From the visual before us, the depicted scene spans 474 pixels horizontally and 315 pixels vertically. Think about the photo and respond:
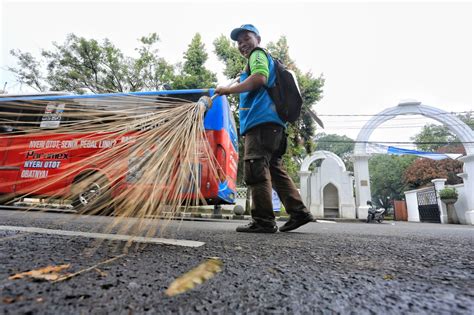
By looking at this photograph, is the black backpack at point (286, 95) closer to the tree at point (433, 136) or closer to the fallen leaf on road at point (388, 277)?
the fallen leaf on road at point (388, 277)

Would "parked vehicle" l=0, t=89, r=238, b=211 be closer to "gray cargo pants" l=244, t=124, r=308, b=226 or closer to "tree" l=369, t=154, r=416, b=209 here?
"gray cargo pants" l=244, t=124, r=308, b=226

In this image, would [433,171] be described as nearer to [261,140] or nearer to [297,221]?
[297,221]

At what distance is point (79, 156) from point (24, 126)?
0.49m

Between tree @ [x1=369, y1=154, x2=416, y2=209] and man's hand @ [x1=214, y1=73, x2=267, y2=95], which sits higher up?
tree @ [x1=369, y1=154, x2=416, y2=209]

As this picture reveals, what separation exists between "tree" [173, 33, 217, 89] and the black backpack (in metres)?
9.03

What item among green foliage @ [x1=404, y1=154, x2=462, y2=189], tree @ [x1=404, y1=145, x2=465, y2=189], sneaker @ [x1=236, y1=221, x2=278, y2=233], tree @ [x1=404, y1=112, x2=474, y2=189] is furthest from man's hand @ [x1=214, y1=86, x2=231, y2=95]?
green foliage @ [x1=404, y1=154, x2=462, y2=189]

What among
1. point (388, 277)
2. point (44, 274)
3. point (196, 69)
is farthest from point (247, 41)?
point (196, 69)

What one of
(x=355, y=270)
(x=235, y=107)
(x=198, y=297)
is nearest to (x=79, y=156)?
(x=198, y=297)

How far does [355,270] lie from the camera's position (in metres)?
0.89

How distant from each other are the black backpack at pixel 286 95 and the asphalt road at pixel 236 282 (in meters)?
1.27

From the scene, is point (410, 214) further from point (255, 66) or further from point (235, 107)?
point (255, 66)

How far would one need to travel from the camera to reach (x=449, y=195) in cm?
1109

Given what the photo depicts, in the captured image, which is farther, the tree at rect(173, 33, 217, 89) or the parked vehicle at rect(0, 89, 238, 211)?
the tree at rect(173, 33, 217, 89)

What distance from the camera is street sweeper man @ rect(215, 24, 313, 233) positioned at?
6.81ft
